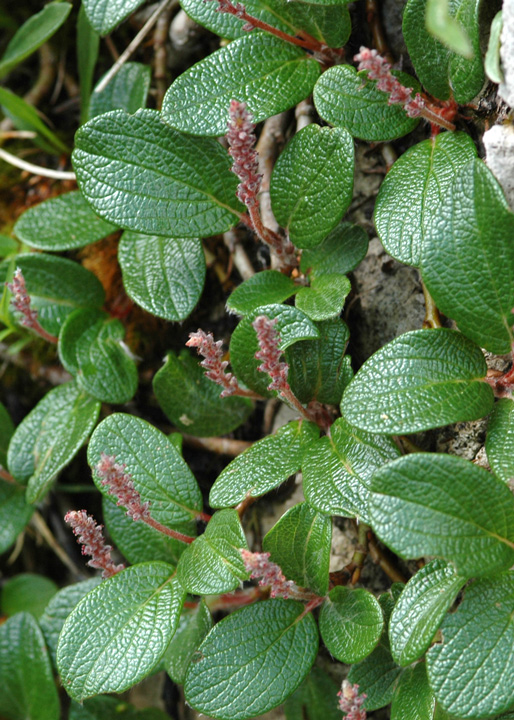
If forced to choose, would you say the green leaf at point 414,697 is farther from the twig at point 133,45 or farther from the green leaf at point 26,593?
the twig at point 133,45

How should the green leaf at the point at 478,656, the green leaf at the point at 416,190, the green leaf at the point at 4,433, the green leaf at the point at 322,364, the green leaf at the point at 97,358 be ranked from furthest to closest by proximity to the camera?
the green leaf at the point at 4,433, the green leaf at the point at 97,358, the green leaf at the point at 322,364, the green leaf at the point at 416,190, the green leaf at the point at 478,656

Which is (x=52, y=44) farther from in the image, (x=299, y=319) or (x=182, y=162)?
(x=299, y=319)

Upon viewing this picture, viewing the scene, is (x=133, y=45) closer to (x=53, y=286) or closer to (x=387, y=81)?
(x=53, y=286)

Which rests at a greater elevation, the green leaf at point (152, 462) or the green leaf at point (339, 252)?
the green leaf at point (339, 252)

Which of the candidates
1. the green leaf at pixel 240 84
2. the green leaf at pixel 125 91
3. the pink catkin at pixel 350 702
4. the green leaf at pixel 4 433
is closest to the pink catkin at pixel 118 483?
the pink catkin at pixel 350 702

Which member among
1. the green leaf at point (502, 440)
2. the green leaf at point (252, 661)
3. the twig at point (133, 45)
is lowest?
the green leaf at point (252, 661)

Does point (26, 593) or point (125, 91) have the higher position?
point (125, 91)

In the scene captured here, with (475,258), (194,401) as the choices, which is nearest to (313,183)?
(475,258)

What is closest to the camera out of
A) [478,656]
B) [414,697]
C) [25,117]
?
[478,656]
